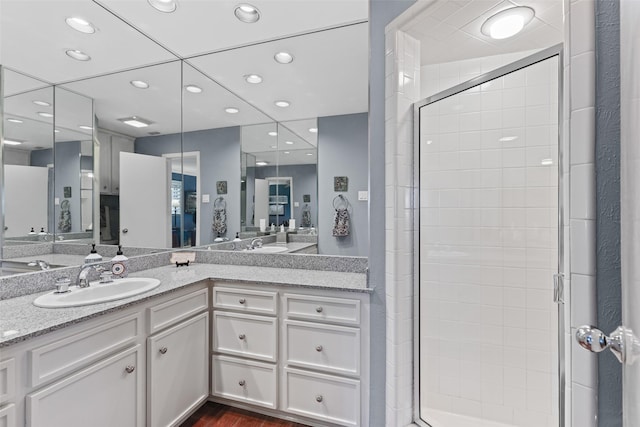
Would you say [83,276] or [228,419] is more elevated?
[83,276]

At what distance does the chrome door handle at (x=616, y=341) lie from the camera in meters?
0.60

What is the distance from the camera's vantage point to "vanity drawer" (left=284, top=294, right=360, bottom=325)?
1712 millimetres

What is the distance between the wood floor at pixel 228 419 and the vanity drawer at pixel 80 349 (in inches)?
31.0

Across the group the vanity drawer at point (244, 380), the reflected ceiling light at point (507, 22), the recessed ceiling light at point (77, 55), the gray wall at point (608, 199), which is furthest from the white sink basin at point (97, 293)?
the reflected ceiling light at point (507, 22)

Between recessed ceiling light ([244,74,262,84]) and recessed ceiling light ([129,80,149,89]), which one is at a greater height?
recessed ceiling light ([244,74,262,84])

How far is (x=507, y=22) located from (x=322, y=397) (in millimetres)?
2342

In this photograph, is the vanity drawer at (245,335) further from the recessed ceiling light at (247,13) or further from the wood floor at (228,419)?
the recessed ceiling light at (247,13)

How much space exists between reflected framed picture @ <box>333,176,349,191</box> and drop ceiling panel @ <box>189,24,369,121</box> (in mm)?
476

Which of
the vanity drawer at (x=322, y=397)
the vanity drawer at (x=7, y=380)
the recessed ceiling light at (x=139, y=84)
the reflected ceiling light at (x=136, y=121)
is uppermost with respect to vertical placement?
the recessed ceiling light at (x=139, y=84)

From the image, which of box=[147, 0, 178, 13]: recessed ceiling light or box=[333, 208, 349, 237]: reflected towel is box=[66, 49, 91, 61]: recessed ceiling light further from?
box=[333, 208, 349, 237]: reflected towel

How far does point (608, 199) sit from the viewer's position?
75 cm

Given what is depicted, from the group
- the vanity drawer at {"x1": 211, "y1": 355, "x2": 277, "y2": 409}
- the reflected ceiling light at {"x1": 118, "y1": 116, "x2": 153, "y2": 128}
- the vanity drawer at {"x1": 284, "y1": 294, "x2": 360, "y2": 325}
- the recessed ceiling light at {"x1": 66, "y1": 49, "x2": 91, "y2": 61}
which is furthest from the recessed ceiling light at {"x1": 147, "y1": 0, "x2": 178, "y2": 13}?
the vanity drawer at {"x1": 211, "y1": 355, "x2": 277, "y2": 409}

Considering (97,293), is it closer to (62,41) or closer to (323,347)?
(323,347)

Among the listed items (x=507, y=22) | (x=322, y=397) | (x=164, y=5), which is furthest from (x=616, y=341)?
(x=164, y=5)
